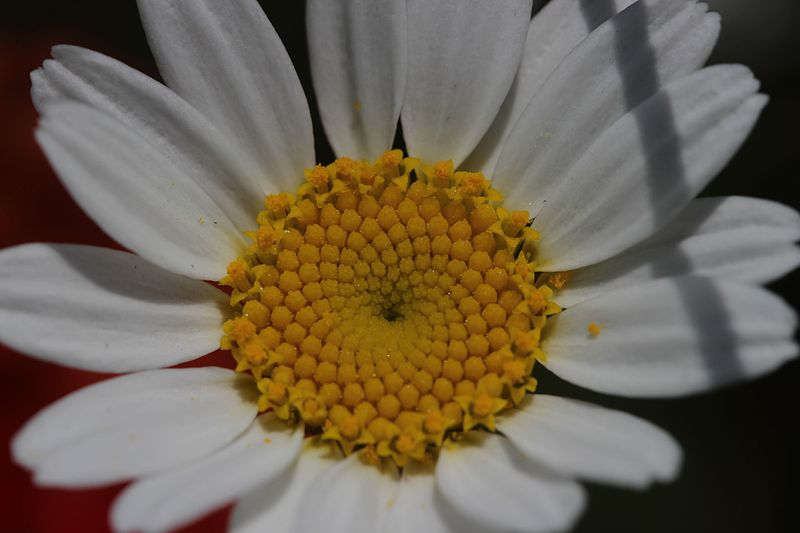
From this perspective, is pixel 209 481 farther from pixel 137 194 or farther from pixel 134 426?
pixel 137 194

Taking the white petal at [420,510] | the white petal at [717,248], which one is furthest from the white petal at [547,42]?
the white petal at [420,510]

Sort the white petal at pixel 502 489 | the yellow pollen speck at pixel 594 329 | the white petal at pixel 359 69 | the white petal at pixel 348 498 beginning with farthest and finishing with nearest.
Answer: the white petal at pixel 359 69
the yellow pollen speck at pixel 594 329
the white petal at pixel 348 498
the white petal at pixel 502 489

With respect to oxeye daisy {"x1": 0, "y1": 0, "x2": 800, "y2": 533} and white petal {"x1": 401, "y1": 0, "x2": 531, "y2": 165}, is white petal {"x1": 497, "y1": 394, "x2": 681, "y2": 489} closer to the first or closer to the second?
oxeye daisy {"x1": 0, "y1": 0, "x2": 800, "y2": 533}

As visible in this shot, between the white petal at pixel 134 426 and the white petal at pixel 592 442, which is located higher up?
the white petal at pixel 134 426

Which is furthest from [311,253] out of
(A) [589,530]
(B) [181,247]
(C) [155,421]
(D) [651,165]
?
(A) [589,530]

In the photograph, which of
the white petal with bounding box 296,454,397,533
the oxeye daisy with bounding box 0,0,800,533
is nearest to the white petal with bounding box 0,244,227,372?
the oxeye daisy with bounding box 0,0,800,533

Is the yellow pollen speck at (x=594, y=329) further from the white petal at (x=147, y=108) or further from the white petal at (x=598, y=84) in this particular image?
the white petal at (x=147, y=108)
